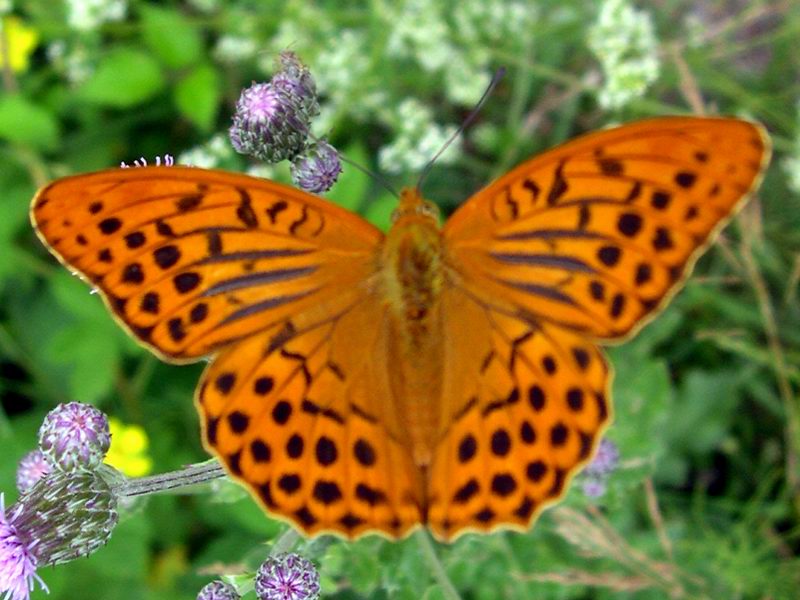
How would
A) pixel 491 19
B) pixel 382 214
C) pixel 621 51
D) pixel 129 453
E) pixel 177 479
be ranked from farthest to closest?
1. pixel 491 19
2. pixel 621 51
3. pixel 129 453
4. pixel 382 214
5. pixel 177 479

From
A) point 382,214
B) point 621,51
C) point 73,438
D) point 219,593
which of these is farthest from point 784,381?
point 73,438

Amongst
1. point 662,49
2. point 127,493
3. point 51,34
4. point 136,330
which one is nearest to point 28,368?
point 51,34

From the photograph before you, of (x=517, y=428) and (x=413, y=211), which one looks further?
(x=413, y=211)

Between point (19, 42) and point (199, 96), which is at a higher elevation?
point (19, 42)

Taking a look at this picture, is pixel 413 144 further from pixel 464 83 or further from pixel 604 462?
pixel 604 462

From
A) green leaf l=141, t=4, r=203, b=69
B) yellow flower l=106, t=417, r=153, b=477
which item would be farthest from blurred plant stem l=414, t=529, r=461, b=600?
green leaf l=141, t=4, r=203, b=69

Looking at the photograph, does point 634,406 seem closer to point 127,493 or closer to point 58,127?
point 127,493
